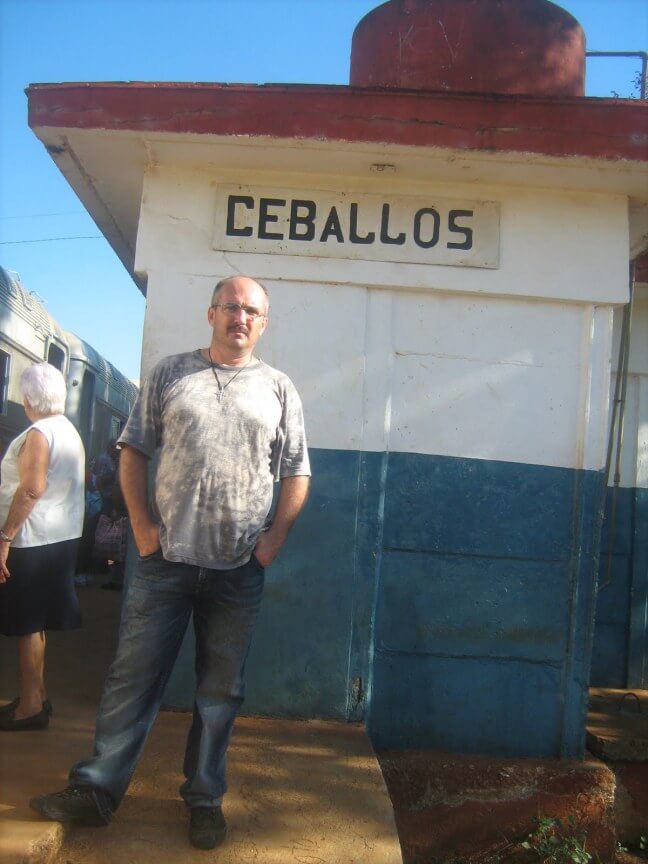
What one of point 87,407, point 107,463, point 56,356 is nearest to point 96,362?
point 87,407

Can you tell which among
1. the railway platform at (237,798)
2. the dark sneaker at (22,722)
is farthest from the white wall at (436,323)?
the dark sneaker at (22,722)

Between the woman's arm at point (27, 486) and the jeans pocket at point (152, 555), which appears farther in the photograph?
the woman's arm at point (27, 486)

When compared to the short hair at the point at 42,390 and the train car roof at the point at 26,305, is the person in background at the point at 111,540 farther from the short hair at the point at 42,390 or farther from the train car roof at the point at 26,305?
the short hair at the point at 42,390

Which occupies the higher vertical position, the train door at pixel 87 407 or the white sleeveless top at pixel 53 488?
the train door at pixel 87 407

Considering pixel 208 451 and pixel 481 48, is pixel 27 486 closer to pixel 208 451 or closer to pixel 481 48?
pixel 208 451

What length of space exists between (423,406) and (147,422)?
5.38 feet

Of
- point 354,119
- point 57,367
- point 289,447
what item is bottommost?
point 289,447

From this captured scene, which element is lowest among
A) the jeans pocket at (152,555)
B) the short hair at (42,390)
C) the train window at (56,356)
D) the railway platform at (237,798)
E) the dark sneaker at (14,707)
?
the railway platform at (237,798)

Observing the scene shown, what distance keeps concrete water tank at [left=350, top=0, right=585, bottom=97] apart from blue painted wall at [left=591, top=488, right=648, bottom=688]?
278 cm

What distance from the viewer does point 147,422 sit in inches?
106

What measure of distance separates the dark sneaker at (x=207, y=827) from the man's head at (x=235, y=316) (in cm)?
157

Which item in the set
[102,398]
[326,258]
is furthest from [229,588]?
[102,398]

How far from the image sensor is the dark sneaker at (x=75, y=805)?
2568 mm

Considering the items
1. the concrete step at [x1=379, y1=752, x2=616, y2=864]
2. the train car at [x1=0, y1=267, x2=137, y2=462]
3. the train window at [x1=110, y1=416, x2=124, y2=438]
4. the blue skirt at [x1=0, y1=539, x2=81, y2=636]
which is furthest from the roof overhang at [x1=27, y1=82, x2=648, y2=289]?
the train window at [x1=110, y1=416, x2=124, y2=438]
